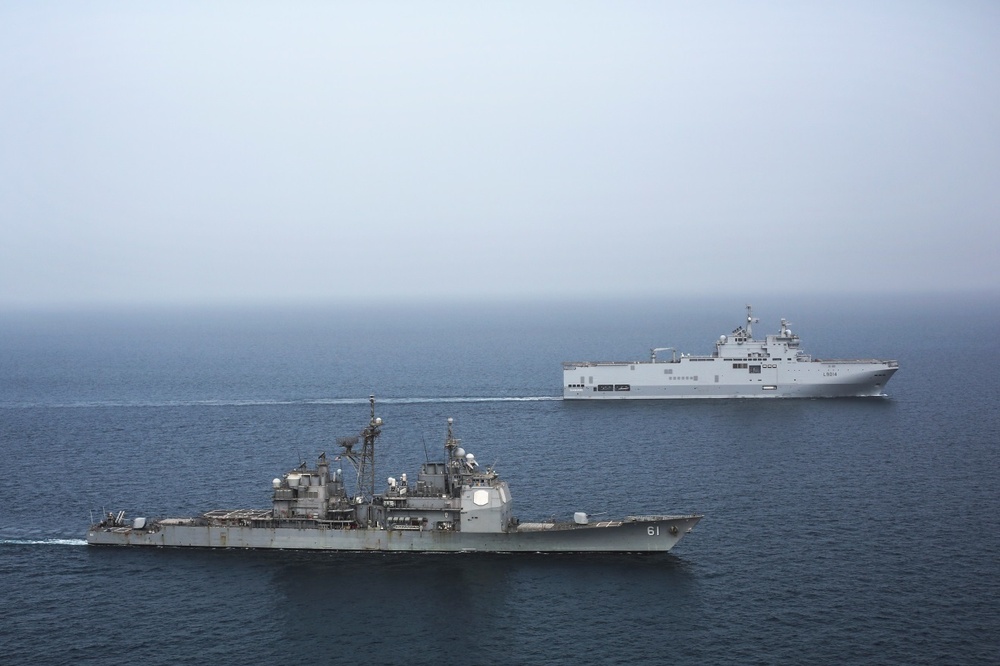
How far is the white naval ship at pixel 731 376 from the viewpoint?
9906 centimetres

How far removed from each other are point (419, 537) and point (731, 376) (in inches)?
2224

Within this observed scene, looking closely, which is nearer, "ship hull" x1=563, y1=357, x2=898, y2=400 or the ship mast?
the ship mast

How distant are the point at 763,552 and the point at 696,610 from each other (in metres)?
8.27

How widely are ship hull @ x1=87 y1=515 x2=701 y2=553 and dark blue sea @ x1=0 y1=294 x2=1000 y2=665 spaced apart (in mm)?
742

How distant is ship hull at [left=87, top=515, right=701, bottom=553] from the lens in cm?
5134

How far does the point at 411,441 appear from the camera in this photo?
77.8 meters

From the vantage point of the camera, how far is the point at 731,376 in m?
101

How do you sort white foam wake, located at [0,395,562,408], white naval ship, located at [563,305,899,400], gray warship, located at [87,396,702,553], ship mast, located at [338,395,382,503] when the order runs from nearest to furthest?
gray warship, located at [87,396,702,553] → ship mast, located at [338,395,382,503] → white foam wake, located at [0,395,562,408] → white naval ship, located at [563,305,899,400]

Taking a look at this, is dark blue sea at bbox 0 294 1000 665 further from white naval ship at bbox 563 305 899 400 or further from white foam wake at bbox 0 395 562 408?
white naval ship at bbox 563 305 899 400

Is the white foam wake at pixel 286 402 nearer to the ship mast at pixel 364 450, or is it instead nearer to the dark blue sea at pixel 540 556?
the dark blue sea at pixel 540 556

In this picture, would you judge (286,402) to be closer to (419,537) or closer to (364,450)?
(364,450)

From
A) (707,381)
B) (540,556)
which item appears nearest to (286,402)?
(707,381)

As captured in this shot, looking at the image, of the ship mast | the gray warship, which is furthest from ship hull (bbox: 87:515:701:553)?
the ship mast

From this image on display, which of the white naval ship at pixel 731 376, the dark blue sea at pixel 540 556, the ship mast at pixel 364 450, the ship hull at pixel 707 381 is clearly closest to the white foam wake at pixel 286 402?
the dark blue sea at pixel 540 556
